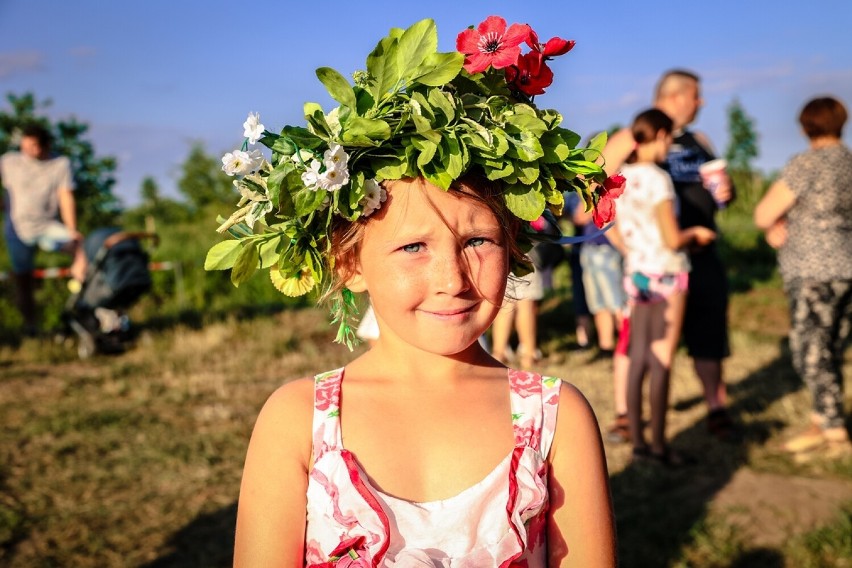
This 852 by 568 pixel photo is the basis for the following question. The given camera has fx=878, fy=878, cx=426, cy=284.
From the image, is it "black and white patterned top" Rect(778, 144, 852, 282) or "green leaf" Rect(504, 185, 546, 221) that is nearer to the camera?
"green leaf" Rect(504, 185, 546, 221)

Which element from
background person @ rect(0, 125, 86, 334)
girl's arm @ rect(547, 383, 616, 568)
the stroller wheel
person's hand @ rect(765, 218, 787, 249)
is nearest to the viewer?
girl's arm @ rect(547, 383, 616, 568)

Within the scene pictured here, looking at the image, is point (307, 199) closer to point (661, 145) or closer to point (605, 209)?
point (605, 209)

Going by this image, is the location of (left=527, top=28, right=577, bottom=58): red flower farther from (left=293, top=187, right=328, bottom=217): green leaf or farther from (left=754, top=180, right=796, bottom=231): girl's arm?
→ (left=754, top=180, right=796, bottom=231): girl's arm

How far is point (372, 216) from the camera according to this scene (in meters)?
1.80

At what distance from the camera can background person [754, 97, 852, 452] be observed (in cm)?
502

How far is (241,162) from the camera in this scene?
5.64 ft

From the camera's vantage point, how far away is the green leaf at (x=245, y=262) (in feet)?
6.02

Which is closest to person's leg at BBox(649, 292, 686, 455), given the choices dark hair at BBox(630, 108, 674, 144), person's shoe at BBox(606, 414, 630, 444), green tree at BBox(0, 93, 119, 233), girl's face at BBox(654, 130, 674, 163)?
person's shoe at BBox(606, 414, 630, 444)

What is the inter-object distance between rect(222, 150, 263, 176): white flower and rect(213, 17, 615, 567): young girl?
0.11ft

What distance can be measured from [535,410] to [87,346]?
278 inches

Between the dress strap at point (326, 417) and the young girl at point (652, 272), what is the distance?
351 centimetres

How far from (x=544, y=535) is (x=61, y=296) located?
45.9ft

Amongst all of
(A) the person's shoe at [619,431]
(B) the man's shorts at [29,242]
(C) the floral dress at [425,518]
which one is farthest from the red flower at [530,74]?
(B) the man's shorts at [29,242]

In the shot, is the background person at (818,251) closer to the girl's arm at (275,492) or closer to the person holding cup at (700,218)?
the person holding cup at (700,218)
